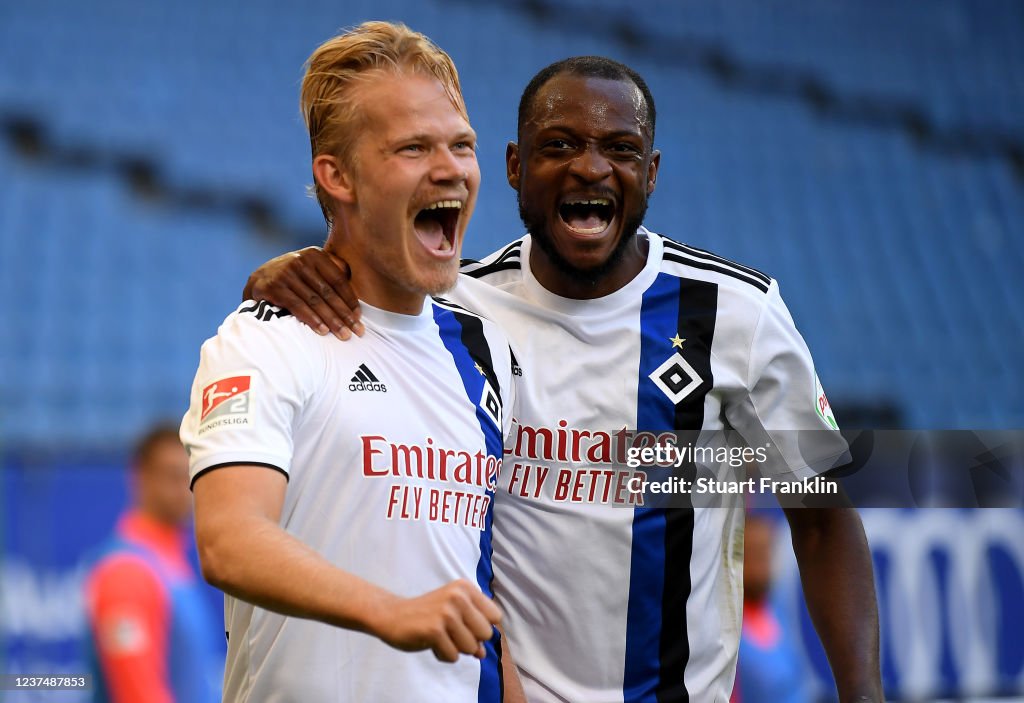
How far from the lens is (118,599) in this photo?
4.42 meters

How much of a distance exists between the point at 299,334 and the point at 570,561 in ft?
2.82

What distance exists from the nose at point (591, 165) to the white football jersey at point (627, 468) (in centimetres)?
30

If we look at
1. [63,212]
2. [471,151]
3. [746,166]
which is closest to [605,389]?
[471,151]

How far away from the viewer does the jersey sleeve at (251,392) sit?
6.77 feet

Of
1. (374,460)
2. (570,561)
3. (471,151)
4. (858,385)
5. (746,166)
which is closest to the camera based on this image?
(374,460)

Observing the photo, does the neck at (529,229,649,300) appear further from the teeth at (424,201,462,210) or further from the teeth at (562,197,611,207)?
the teeth at (424,201,462,210)

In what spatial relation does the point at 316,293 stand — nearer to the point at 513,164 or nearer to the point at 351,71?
the point at 351,71

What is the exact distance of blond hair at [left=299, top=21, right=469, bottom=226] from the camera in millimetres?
2459

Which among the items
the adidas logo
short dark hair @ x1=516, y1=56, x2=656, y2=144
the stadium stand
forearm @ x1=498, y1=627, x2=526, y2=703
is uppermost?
the stadium stand

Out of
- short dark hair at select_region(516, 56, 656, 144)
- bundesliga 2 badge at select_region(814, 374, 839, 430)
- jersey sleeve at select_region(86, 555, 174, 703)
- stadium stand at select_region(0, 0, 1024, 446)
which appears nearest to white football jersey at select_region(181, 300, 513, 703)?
short dark hair at select_region(516, 56, 656, 144)

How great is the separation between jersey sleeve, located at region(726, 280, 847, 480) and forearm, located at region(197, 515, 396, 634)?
4.46 ft

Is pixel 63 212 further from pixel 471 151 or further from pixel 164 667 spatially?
pixel 471 151

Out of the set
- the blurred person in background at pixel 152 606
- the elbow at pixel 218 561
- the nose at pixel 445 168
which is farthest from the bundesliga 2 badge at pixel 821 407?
the blurred person in background at pixel 152 606

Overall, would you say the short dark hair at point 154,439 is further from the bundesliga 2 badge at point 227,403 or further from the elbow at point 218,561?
the elbow at point 218,561
